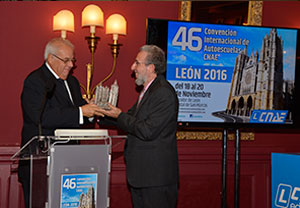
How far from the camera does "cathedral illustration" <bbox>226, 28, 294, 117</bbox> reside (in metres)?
3.90

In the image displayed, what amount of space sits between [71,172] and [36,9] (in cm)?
205

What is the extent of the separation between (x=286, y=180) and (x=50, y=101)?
64.1 inches

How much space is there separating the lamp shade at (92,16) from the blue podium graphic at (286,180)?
1878 millimetres

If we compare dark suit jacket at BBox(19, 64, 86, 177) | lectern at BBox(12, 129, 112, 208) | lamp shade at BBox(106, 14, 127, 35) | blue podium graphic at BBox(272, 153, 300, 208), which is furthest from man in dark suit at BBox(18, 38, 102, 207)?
blue podium graphic at BBox(272, 153, 300, 208)

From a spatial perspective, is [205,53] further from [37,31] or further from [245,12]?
[37,31]

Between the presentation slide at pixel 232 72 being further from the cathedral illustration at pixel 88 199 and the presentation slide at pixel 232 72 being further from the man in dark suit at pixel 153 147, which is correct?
the cathedral illustration at pixel 88 199

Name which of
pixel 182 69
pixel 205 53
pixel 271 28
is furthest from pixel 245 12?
pixel 182 69

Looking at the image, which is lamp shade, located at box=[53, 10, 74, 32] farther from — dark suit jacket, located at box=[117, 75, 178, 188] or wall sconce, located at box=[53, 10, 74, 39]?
dark suit jacket, located at box=[117, 75, 178, 188]

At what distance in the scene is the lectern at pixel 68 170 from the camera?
87.6 inches

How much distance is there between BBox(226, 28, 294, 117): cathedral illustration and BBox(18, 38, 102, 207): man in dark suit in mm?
1483

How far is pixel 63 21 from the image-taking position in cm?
373

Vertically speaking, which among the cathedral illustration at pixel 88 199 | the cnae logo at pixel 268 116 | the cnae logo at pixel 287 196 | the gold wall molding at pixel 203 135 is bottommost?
the cnae logo at pixel 287 196

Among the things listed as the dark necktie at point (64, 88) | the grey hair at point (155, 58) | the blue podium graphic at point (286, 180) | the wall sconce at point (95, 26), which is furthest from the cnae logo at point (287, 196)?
the wall sconce at point (95, 26)

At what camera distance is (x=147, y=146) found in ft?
9.68
